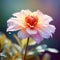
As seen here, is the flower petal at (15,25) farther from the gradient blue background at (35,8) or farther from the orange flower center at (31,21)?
the gradient blue background at (35,8)

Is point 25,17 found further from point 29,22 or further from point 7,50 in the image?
point 7,50

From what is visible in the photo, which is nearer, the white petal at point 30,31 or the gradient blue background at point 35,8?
the white petal at point 30,31

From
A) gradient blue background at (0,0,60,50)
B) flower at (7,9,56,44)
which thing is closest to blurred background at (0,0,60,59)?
gradient blue background at (0,0,60,50)

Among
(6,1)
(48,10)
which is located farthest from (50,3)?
(6,1)

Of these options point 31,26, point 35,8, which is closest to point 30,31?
point 31,26

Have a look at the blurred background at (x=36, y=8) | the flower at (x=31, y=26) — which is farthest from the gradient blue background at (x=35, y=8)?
the flower at (x=31, y=26)

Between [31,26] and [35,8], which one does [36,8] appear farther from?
[31,26]

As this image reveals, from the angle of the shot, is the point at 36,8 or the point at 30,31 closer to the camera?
the point at 30,31
